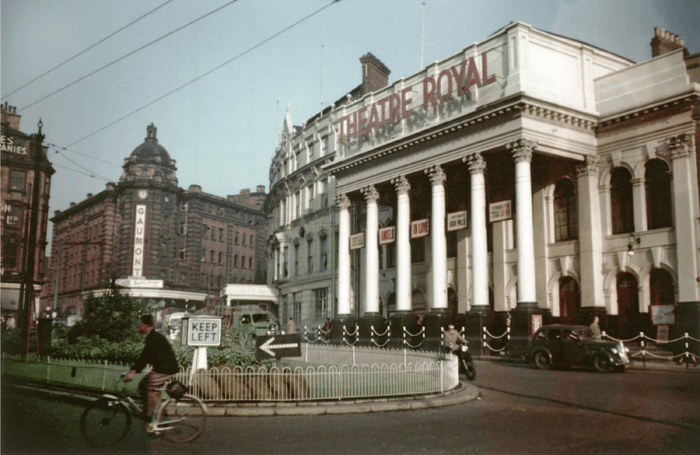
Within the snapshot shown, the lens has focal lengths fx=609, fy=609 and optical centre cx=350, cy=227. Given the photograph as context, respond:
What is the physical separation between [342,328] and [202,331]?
26494 mm

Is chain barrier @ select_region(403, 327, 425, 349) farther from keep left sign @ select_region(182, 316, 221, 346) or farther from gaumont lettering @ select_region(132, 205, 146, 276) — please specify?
keep left sign @ select_region(182, 316, 221, 346)

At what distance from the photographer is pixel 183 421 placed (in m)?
9.62

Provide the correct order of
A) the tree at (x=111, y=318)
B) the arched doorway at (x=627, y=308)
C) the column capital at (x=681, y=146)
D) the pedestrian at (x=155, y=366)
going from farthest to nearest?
the arched doorway at (x=627, y=308), the column capital at (x=681, y=146), the tree at (x=111, y=318), the pedestrian at (x=155, y=366)

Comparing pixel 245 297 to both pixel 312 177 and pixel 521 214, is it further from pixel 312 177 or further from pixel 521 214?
pixel 521 214

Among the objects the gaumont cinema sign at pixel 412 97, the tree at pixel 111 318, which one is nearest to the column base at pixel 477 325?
the gaumont cinema sign at pixel 412 97

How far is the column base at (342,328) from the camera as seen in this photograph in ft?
128

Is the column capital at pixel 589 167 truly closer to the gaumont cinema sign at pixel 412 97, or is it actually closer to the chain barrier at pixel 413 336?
the gaumont cinema sign at pixel 412 97

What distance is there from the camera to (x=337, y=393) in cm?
1336

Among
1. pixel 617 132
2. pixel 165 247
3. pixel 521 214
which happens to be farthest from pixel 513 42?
pixel 165 247

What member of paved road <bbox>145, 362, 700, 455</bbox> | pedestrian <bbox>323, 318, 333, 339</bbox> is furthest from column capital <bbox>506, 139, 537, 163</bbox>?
pedestrian <bbox>323, 318, 333, 339</bbox>

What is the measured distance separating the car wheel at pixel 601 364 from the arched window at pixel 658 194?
9541 millimetres

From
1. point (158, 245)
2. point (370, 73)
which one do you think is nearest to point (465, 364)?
point (370, 73)

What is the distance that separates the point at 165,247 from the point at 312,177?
14.0 metres

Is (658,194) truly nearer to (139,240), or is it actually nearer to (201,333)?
(201,333)
